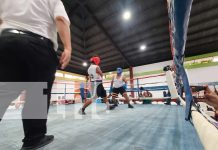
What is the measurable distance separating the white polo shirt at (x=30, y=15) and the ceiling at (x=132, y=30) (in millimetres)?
5955

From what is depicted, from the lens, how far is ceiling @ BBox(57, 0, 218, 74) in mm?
5898

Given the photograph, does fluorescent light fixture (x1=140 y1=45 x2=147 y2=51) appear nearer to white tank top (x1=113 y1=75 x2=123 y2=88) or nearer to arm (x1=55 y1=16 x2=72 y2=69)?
white tank top (x1=113 y1=75 x2=123 y2=88)

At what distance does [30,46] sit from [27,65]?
76mm

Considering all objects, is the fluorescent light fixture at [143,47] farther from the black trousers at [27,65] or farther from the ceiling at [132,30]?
the black trousers at [27,65]

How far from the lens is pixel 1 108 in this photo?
0.51 m

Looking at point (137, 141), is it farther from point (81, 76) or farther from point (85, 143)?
point (81, 76)

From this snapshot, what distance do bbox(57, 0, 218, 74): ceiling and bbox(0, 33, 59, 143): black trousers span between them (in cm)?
613

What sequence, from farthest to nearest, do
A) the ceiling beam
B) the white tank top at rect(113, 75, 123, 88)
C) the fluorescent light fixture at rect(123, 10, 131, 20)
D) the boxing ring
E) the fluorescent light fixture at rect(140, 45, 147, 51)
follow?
the fluorescent light fixture at rect(140, 45, 147, 51) < the ceiling beam < the fluorescent light fixture at rect(123, 10, 131, 20) < the boxing ring < the white tank top at rect(113, 75, 123, 88)

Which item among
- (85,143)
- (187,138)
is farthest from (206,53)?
(85,143)

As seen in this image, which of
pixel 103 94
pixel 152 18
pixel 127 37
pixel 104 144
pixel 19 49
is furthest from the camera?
pixel 127 37

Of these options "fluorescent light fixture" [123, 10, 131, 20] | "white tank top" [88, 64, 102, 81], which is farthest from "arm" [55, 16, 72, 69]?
"fluorescent light fixture" [123, 10, 131, 20]

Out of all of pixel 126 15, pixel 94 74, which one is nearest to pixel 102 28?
pixel 126 15

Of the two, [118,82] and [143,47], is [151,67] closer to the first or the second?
[143,47]

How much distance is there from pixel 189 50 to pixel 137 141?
29.4 ft
